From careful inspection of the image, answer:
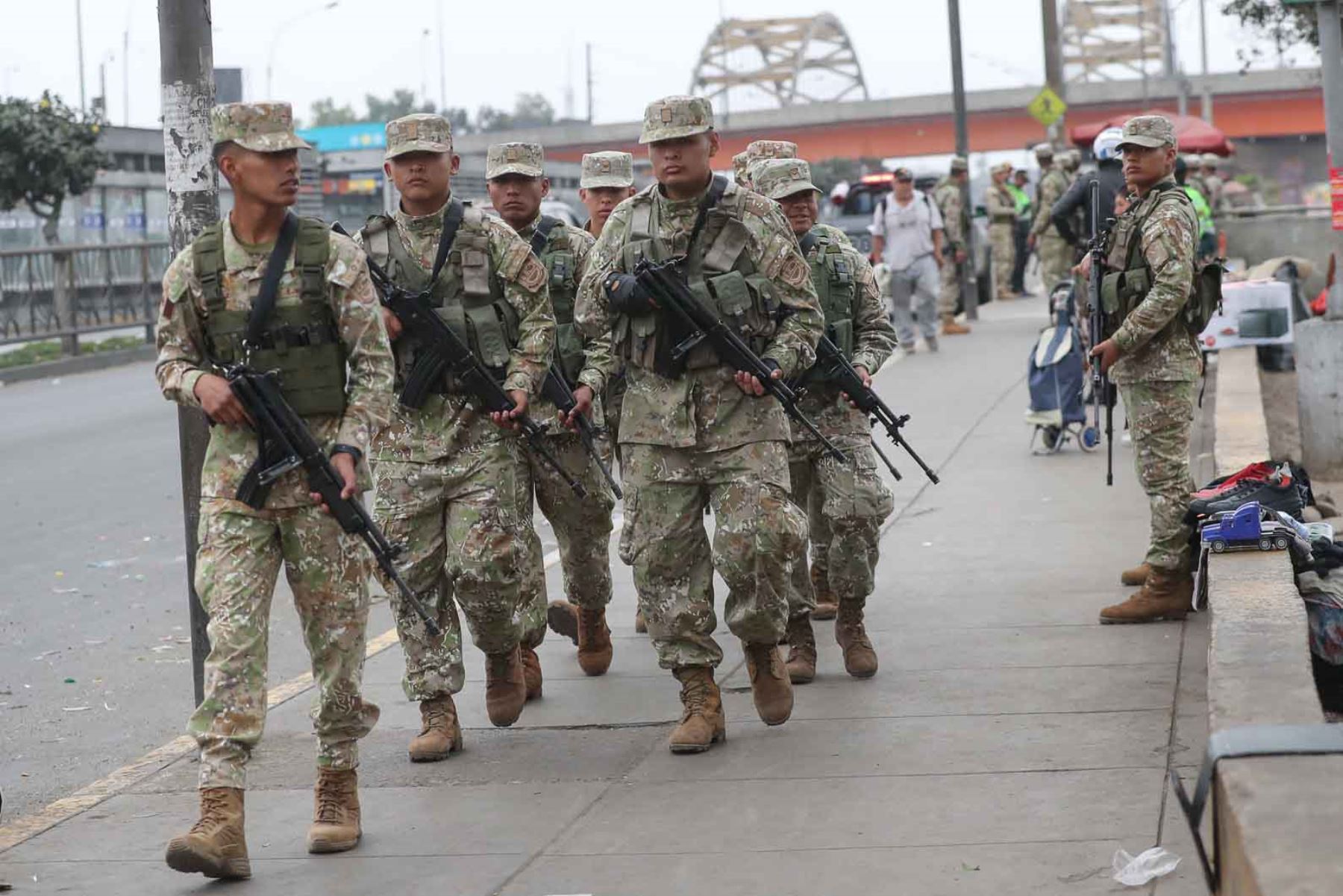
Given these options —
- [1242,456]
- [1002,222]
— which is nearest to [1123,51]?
[1002,222]

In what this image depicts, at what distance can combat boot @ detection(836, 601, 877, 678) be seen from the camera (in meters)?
7.23

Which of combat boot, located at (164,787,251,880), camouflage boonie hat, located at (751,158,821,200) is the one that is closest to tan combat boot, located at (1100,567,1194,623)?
camouflage boonie hat, located at (751,158,821,200)

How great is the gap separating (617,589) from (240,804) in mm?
4451

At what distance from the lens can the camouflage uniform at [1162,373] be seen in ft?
24.8

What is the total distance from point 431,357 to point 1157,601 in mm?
3262

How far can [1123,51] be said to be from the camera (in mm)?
147375

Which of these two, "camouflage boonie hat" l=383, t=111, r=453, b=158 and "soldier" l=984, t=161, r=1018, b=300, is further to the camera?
"soldier" l=984, t=161, r=1018, b=300

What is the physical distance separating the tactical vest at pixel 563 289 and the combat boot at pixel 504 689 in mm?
1286

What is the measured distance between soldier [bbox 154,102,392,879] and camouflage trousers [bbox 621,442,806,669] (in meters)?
1.19

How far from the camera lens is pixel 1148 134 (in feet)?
25.1

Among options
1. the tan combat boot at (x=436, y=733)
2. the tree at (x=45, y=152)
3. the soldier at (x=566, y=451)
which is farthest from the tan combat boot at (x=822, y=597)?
the tree at (x=45, y=152)

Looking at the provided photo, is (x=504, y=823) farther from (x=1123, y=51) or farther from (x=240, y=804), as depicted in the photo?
(x=1123, y=51)

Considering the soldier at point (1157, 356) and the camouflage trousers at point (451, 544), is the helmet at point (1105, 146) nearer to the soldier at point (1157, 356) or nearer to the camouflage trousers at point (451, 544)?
the soldier at point (1157, 356)

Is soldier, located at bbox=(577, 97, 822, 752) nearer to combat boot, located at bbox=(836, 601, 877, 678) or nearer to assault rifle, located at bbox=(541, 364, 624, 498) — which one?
assault rifle, located at bbox=(541, 364, 624, 498)
